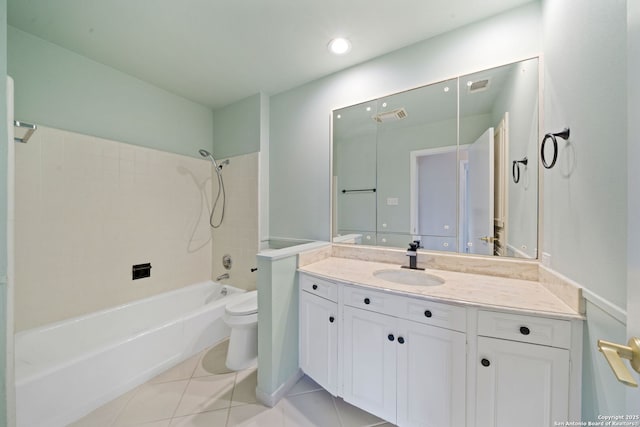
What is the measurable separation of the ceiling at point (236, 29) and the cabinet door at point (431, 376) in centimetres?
193

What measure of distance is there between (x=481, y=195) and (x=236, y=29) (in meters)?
2.10

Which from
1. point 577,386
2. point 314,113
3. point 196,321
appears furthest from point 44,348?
point 577,386

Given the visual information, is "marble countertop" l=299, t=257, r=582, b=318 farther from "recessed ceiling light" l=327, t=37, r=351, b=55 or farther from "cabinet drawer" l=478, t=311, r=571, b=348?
"recessed ceiling light" l=327, t=37, r=351, b=55

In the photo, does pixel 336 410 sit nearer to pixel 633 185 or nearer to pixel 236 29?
pixel 633 185

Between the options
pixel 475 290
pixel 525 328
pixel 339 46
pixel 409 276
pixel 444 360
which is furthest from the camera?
pixel 339 46

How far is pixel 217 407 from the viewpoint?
1479 millimetres

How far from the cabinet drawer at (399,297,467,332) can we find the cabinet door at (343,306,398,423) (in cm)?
11

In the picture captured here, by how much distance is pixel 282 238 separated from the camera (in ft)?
8.00

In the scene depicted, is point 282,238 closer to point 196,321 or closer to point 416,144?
point 196,321

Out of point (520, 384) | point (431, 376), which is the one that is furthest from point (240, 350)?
point (520, 384)

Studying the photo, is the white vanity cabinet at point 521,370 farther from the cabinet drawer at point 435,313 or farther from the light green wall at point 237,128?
the light green wall at point 237,128

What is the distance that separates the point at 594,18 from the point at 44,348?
3.65 meters

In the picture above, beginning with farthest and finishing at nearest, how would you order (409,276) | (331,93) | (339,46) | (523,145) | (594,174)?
(331,93), (339,46), (409,276), (523,145), (594,174)

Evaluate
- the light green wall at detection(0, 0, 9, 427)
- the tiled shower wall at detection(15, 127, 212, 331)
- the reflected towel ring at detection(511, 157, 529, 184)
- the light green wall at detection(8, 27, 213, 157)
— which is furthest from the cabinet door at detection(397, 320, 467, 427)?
the light green wall at detection(8, 27, 213, 157)
